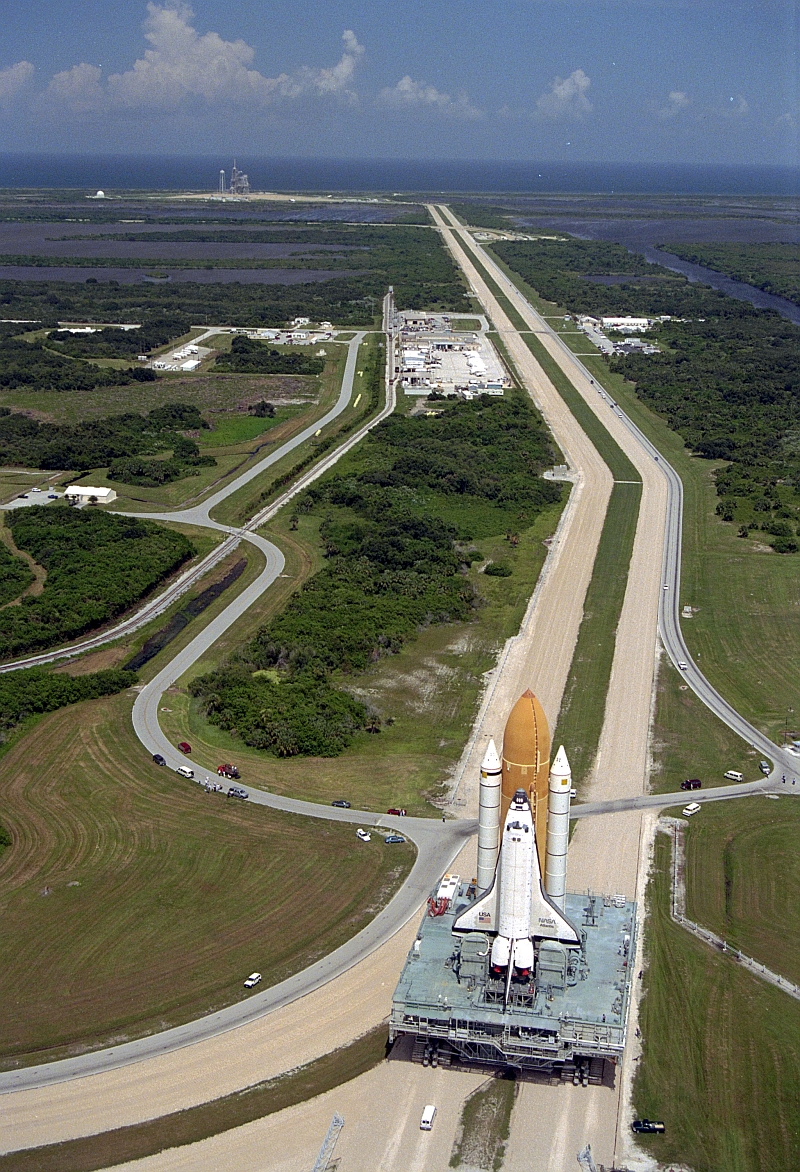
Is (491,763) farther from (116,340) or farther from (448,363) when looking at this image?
(116,340)

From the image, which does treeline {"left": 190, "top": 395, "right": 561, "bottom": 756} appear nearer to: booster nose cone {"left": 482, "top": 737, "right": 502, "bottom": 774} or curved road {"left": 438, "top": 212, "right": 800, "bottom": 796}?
→ curved road {"left": 438, "top": 212, "right": 800, "bottom": 796}

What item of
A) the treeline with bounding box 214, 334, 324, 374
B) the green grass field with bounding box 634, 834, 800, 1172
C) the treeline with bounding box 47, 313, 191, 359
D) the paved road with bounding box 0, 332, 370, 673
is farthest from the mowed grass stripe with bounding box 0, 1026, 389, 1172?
the treeline with bounding box 47, 313, 191, 359

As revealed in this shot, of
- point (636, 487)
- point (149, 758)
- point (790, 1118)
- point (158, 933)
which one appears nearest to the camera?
point (790, 1118)

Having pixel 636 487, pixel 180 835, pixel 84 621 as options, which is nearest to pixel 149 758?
pixel 180 835

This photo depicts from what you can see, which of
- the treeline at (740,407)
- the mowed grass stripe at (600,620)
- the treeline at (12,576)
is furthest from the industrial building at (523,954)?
the treeline at (740,407)

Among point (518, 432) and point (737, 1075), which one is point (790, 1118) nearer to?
point (737, 1075)

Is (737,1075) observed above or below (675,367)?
below
